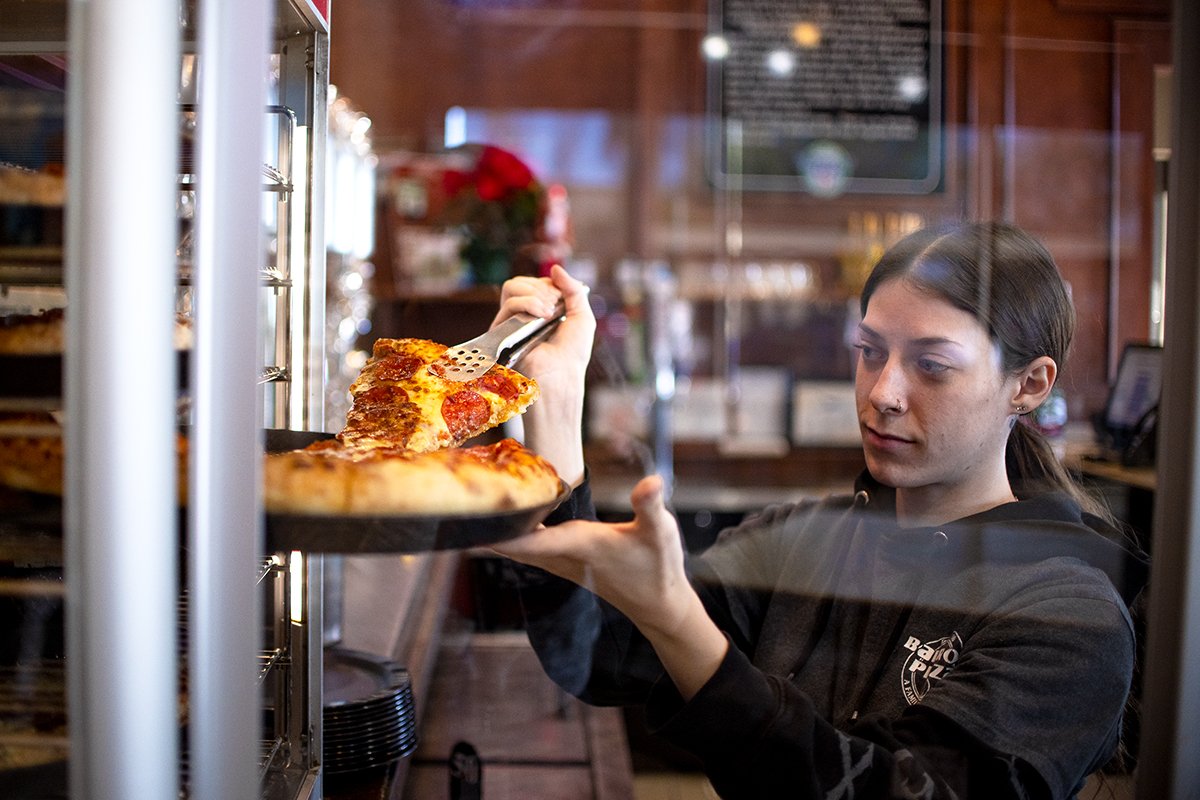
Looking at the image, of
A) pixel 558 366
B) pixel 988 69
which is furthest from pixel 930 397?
pixel 988 69

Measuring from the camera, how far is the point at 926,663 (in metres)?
0.72

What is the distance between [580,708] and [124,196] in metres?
0.77

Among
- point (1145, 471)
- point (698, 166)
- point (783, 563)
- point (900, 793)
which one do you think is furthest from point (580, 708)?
point (698, 166)

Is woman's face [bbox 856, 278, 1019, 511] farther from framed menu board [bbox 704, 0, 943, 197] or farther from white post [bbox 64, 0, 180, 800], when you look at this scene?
framed menu board [bbox 704, 0, 943, 197]

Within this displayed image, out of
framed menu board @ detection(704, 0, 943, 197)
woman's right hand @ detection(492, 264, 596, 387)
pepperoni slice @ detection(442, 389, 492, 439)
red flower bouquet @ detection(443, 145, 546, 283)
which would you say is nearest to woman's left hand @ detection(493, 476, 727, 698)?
pepperoni slice @ detection(442, 389, 492, 439)

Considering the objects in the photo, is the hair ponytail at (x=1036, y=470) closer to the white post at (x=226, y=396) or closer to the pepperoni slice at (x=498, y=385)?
the pepperoni slice at (x=498, y=385)

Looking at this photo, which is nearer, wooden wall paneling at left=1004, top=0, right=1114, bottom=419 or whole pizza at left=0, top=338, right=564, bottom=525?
whole pizza at left=0, top=338, right=564, bottom=525

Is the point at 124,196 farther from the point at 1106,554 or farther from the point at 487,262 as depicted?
the point at 487,262

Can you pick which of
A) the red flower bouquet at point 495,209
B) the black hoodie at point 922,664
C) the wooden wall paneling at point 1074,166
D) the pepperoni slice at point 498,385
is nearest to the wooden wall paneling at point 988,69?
the wooden wall paneling at point 1074,166

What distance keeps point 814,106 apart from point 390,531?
3.25 meters

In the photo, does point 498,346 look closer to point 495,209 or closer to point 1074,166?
point 1074,166

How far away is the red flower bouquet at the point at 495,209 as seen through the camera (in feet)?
4.25

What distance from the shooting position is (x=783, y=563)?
88cm

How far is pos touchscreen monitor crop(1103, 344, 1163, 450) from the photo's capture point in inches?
26.6
